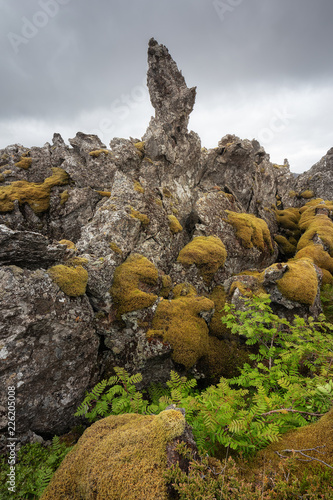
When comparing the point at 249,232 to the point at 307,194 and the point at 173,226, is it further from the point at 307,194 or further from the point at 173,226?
the point at 307,194

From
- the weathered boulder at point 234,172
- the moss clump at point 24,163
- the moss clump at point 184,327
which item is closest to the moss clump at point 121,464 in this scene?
the moss clump at point 184,327

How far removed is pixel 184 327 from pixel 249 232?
11.6 meters

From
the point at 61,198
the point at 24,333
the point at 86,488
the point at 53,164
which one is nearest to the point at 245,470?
the point at 86,488

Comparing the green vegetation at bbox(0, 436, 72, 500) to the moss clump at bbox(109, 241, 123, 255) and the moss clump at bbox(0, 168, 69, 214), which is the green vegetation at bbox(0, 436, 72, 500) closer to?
the moss clump at bbox(109, 241, 123, 255)

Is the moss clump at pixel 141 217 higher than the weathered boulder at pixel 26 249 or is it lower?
higher

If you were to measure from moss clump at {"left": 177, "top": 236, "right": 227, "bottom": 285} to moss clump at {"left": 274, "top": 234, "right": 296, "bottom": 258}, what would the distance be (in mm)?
11384

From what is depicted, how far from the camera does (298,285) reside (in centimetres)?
1127

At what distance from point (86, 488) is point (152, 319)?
6.94m

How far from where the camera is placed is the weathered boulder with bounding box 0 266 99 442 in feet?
21.3

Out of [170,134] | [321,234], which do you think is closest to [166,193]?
[170,134]

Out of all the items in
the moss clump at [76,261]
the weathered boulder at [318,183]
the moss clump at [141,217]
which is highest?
the weathered boulder at [318,183]

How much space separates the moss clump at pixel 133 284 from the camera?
31.9 feet

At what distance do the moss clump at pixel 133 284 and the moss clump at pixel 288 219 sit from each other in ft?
74.2

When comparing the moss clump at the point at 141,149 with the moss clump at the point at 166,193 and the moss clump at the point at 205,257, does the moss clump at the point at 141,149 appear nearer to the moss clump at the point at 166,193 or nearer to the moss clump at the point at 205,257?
the moss clump at the point at 166,193
